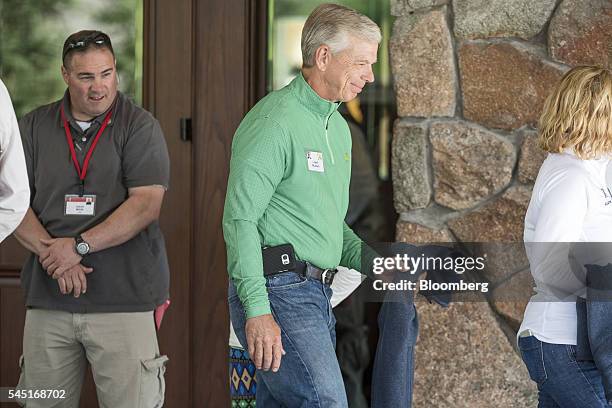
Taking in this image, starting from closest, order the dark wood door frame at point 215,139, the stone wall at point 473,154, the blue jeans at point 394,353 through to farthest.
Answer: the blue jeans at point 394,353, the stone wall at point 473,154, the dark wood door frame at point 215,139

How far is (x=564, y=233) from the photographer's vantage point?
3.03m

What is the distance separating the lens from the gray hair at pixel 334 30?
3.09m

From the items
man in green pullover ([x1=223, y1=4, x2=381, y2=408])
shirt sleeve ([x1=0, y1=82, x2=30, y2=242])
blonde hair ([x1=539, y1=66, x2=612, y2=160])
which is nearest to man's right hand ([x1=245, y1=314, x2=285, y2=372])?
man in green pullover ([x1=223, y1=4, x2=381, y2=408])

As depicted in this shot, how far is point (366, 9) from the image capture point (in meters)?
4.29

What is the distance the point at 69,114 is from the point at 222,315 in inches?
43.0

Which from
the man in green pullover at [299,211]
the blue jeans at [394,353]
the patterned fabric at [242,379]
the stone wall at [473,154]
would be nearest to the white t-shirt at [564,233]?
the blue jeans at [394,353]

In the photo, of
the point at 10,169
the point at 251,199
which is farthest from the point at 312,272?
the point at 10,169

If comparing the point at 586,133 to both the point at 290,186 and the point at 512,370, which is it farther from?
the point at 512,370

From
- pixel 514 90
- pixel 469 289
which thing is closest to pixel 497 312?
pixel 469 289

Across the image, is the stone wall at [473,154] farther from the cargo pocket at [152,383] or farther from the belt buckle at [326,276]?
the belt buckle at [326,276]

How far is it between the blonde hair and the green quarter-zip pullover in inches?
24.6

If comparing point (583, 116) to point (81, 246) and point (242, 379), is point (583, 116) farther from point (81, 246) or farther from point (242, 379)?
point (81, 246)

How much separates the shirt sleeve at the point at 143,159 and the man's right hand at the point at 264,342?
1.14 m

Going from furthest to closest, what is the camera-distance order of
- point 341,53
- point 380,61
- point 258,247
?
1. point 380,61
2. point 341,53
3. point 258,247
